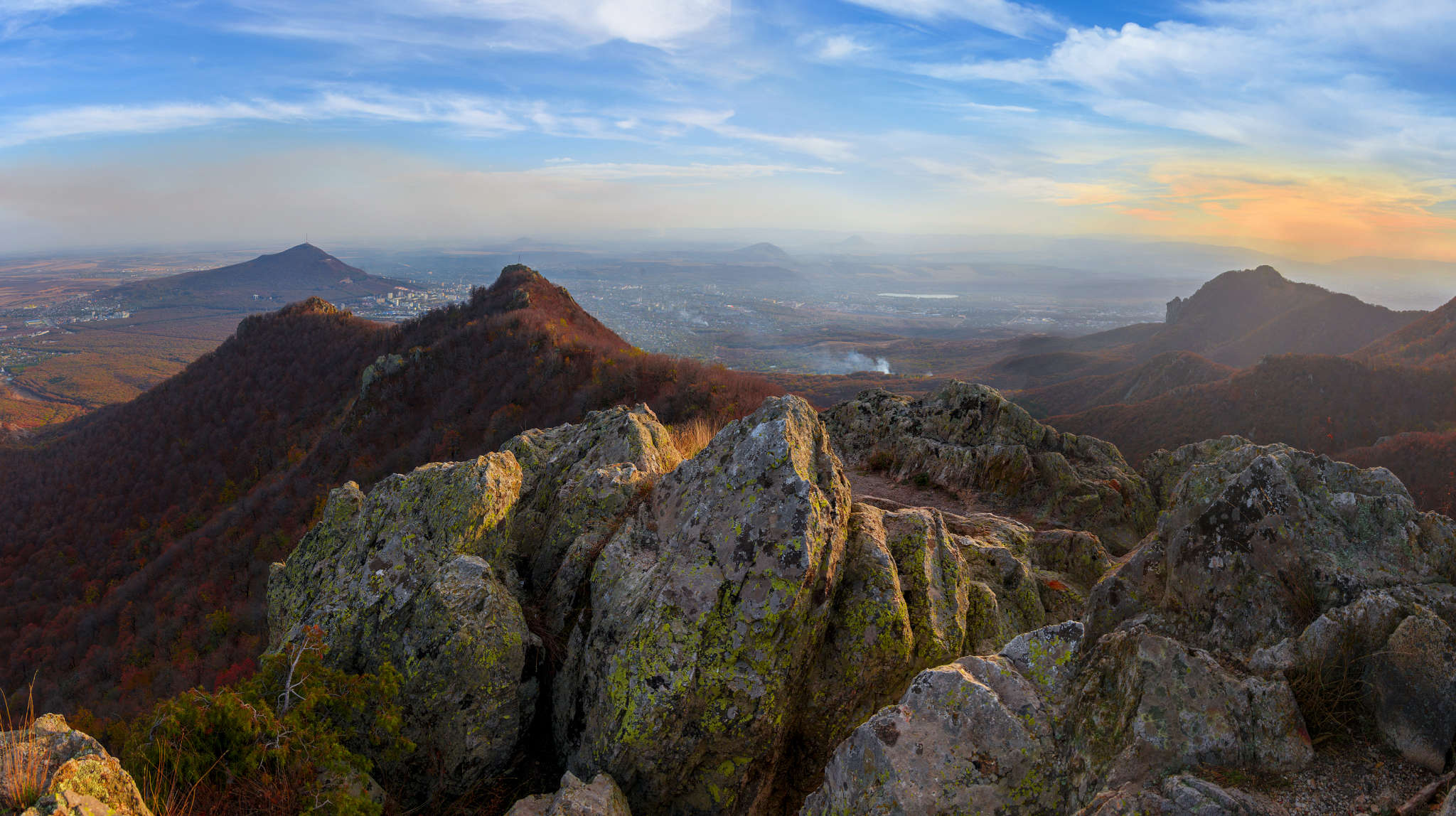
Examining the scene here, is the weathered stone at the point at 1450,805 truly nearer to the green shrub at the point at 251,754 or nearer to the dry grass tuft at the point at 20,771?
the green shrub at the point at 251,754

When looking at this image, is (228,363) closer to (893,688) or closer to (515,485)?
(515,485)

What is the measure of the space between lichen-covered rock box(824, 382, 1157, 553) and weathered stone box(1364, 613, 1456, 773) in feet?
40.4

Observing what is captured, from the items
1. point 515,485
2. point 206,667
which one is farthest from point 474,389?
point 515,485

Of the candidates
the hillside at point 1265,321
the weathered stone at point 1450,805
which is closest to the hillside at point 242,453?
the weathered stone at point 1450,805

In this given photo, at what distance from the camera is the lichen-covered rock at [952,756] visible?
515 centimetres

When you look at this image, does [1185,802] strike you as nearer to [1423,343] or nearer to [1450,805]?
[1450,805]

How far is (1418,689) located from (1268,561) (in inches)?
78.0

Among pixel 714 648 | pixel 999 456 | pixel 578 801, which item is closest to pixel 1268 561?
pixel 714 648

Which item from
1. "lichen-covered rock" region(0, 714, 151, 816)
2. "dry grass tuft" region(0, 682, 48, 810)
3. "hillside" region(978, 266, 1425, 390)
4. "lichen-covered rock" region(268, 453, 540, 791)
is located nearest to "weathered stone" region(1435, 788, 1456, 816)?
"lichen-covered rock" region(268, 453, 540, 791)

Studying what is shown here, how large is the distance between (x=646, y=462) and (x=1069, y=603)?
338 inches

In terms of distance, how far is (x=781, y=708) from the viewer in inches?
282

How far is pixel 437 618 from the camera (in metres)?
8.00

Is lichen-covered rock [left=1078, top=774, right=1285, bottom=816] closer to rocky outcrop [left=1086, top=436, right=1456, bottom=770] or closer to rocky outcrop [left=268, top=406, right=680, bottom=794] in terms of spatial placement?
rocky outcrop [left=1086, top=436, right=1456, bottom=770]

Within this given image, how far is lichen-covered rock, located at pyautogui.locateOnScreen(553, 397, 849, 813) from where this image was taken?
698 cm
